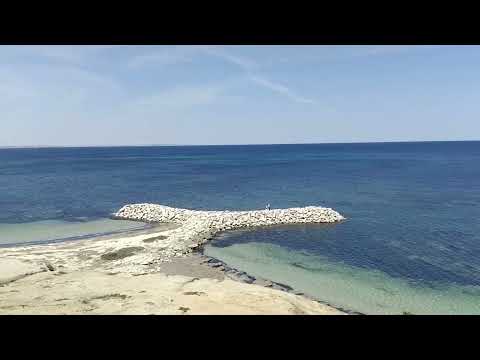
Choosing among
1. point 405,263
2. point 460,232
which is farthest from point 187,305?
point 460,232

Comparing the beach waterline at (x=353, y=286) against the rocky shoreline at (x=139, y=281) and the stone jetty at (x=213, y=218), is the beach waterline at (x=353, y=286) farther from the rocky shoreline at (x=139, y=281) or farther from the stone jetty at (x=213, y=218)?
the stone jetty at (x=213, y=218)

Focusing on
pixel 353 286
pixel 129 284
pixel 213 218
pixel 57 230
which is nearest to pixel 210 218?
pixel 213 218

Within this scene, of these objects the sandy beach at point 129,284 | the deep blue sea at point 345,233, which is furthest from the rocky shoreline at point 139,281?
the deep blue sea at point 345,233

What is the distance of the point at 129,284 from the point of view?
19.6m

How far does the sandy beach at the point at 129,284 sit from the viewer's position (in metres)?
16.1

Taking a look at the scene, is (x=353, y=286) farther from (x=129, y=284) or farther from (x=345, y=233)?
(x=345, y=233)

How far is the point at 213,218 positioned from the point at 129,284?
59.5ft

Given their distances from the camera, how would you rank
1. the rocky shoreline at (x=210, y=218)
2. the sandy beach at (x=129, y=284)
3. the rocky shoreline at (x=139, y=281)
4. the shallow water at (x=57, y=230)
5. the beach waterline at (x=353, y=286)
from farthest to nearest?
the shallow water at (x=57, y=230) < the rocky shoreline at (x=210, y=218) < the beach waterline at (x=353, y=286) < the rocky shoreline at (x=139, y=281) < the sandy beach at (x=129, y=284)

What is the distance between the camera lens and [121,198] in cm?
5575

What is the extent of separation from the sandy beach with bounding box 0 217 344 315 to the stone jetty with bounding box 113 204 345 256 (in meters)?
4.83

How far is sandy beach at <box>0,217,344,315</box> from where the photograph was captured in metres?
16.1

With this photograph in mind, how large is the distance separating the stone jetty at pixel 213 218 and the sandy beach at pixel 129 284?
15.9 feet

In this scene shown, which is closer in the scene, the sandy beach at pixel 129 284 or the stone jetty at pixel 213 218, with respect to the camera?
the sandy beach at pixel 129 284

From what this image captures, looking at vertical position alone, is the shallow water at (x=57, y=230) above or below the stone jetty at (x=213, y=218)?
below
